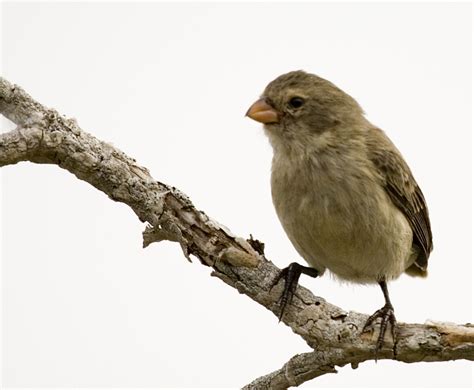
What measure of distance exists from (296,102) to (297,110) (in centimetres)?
6

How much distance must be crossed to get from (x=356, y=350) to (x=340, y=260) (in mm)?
915

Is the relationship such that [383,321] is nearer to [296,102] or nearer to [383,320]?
[383,320]

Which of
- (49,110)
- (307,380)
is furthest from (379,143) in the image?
(49,110)

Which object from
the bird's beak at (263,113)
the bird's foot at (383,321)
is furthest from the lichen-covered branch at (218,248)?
the bird's beak at (263,113)

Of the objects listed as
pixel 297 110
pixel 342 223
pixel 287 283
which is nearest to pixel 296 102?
pixel 297 110

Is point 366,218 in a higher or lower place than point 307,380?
higher

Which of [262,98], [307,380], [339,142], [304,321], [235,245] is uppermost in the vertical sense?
[262,98]

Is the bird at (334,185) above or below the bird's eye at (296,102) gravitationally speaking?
below

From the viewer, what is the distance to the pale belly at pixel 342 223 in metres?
4.94

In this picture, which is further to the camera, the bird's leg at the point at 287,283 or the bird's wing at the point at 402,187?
the bird's wing at the point at 402,187

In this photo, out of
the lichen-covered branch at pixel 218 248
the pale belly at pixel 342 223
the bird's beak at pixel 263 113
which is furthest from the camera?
the bird's beak at pixel 263 113

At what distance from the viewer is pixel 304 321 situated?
4.50m

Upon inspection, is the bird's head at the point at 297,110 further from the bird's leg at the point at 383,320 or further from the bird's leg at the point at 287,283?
the bird's leg at the point at 383,320

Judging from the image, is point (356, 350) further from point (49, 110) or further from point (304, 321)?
point (49, 110)
